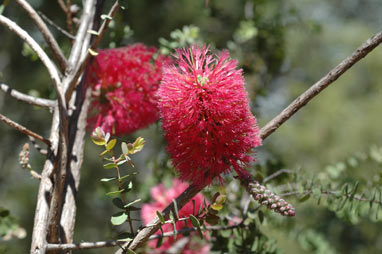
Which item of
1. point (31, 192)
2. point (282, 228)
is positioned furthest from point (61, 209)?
point (31, 192)

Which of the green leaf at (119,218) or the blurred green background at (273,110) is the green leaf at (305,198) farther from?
the green leaf at (119,218)

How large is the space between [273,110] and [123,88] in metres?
4.21

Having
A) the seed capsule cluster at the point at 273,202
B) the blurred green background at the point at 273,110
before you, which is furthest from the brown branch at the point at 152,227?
the blurred green background at the point at 273,110

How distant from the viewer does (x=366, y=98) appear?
28.0 ft

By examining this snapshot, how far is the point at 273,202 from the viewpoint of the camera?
708 mm

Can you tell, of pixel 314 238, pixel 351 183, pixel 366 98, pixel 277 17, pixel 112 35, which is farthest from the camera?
pixel 366 98

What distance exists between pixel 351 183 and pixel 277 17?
0.95m

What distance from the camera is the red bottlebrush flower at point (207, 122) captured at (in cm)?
78

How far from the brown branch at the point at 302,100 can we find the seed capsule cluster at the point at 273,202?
0.07 meters

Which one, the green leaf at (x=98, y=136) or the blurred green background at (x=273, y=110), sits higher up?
the blurred green background at (x=273, y=110)

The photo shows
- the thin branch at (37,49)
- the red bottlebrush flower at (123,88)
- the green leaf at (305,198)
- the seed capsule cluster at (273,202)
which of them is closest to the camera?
the seed capsule cluster at (273,202)

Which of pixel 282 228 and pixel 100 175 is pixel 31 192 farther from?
pixel 282 228

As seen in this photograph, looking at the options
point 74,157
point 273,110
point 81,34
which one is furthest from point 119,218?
point 273,110

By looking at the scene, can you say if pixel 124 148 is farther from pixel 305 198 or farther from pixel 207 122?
pixel 305 198
